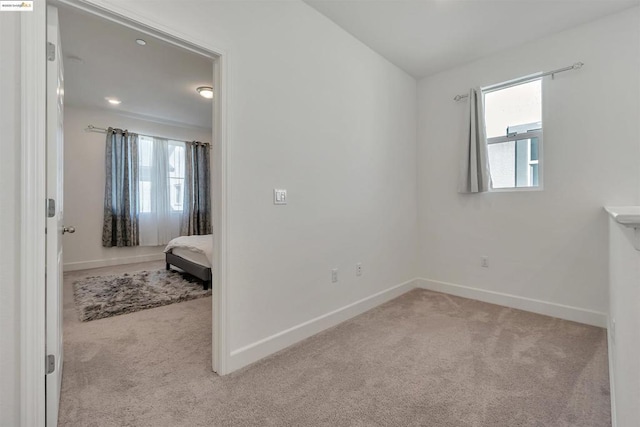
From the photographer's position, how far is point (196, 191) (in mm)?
6004

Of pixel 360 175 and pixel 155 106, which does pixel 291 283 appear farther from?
pixel 155 106

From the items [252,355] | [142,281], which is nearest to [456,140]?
[252,355]

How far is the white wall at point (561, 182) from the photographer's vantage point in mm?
2465

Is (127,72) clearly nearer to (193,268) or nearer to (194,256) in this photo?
(194,256)

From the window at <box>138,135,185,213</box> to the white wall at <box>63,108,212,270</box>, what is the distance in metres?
0.52

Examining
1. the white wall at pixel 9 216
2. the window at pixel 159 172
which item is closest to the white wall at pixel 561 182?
the white wall at pixel 9 216

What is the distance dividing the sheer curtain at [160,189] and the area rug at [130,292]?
3.97 ft

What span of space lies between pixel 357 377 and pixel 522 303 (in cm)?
213

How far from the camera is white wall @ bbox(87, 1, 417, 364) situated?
192cm

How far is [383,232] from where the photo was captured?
10.5ft

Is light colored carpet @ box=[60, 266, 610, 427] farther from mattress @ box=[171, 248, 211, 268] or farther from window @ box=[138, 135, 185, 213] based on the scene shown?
window @ box=[138, 135, 185, 213]

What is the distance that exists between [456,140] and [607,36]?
1400 millimetres

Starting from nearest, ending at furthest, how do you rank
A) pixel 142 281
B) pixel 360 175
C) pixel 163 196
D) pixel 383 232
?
1. pixel 360 175
2. pixel 383 232
3. pixel 142 281
4. pixel 163 196

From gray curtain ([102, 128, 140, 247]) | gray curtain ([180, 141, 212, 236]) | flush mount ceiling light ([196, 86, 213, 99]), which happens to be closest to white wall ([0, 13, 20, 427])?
flush mount ceiling light ([196, 86, 213, 99])
